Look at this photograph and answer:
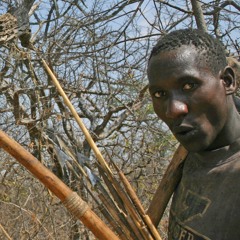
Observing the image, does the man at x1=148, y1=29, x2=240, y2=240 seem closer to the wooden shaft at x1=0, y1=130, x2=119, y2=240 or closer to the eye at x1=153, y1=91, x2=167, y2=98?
the eye at x1=153, y1=91, x2=167, y2=98

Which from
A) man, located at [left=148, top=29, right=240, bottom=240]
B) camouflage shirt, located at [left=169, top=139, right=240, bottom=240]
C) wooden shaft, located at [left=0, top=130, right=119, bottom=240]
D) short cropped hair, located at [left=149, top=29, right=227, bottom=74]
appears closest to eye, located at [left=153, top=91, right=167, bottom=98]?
man, located at [left=148, top=29, right=240, bottom=240]

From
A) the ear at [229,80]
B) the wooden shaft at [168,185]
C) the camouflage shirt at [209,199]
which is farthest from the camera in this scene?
the wooden shaft at [168,185]

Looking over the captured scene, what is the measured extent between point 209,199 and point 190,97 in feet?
0.91

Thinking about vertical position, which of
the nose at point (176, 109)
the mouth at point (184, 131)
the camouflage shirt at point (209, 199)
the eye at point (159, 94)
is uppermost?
the eye at point (159, 94)

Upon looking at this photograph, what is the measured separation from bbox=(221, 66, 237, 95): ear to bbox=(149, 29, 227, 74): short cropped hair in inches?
0.6

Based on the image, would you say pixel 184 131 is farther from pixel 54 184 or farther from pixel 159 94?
pixel 54 184

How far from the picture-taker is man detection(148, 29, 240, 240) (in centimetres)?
128

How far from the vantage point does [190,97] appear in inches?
50.4

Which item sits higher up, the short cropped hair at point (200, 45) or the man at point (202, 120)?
the short cropped hair at point (200, 45)

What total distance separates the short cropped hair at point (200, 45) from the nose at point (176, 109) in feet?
0.48

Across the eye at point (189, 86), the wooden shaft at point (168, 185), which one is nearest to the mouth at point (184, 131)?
the eye at point (189, 86)

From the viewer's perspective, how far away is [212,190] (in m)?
1.33

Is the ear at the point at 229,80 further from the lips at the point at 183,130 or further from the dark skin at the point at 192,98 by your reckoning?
the lips at the point at 183,130

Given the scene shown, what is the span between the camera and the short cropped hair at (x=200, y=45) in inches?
52.9
